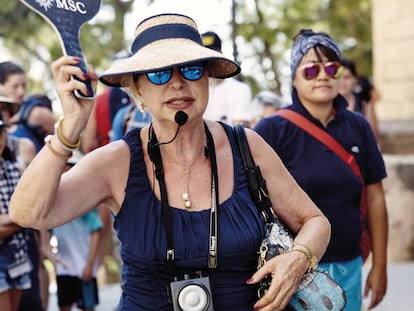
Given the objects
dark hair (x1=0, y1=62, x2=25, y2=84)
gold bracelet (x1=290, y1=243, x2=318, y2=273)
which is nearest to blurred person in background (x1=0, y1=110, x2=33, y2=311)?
dark hair (x1=0, y1=62, x2=25, y2=84)

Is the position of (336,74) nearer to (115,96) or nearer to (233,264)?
(233,264)

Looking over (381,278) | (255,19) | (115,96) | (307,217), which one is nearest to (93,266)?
(115,96)

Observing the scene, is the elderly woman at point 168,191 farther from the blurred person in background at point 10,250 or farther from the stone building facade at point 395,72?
the stone building facade at point 395,72

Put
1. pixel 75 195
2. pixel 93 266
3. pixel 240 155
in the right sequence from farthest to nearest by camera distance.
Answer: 1. pixel 93 266
2. pixel 240 155
3. pixel 75 195

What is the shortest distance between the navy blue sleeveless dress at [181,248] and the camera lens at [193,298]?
7cm

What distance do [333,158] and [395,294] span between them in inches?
141

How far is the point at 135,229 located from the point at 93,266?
365 cm

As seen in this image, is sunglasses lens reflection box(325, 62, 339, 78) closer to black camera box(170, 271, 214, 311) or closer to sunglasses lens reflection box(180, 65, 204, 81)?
sunglasses lens reflection box(180, 65, 204, 81)

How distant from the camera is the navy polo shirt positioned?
13.9 ft

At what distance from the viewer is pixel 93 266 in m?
6.45

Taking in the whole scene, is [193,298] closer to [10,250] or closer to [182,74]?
[182,74]

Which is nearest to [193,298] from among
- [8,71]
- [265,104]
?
[8,71]

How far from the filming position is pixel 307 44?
457cm

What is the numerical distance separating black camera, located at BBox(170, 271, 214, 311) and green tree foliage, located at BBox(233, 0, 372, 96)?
725 cm
